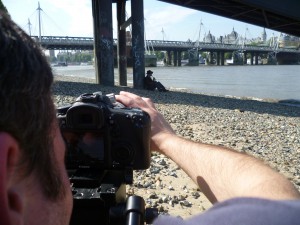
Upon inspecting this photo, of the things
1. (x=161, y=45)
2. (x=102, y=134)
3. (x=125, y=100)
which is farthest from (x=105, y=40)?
(x=161, y=45)

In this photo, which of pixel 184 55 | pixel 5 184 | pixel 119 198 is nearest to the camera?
pixel 5 184

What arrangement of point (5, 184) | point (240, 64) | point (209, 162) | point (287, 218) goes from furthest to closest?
point (240, 64) → point (209, 162) → point (287, 218) → point (5, 184)

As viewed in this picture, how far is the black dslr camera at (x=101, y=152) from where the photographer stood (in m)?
1.32

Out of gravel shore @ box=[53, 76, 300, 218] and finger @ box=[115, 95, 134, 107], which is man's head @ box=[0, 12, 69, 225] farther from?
finger @ box=[115, 95, 134, 107]

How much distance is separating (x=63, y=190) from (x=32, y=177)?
0.40 ft

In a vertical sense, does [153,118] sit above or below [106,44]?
below

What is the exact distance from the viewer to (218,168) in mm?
1258

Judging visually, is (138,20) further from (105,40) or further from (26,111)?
(26,111)

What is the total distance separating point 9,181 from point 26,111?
0.12 meters

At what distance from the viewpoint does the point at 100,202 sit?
1311 mm

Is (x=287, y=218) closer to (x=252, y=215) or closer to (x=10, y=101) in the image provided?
(x=252, y=215)

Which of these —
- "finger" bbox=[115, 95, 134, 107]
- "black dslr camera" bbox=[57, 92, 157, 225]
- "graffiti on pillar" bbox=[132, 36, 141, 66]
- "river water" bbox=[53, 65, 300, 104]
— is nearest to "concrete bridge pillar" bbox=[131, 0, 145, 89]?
"graffiti on pillar" bbox=[132, 36, 141, 66]

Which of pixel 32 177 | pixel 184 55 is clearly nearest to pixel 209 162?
pixel 32 177

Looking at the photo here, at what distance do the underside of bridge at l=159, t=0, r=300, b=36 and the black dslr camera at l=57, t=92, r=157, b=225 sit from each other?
1539cm
